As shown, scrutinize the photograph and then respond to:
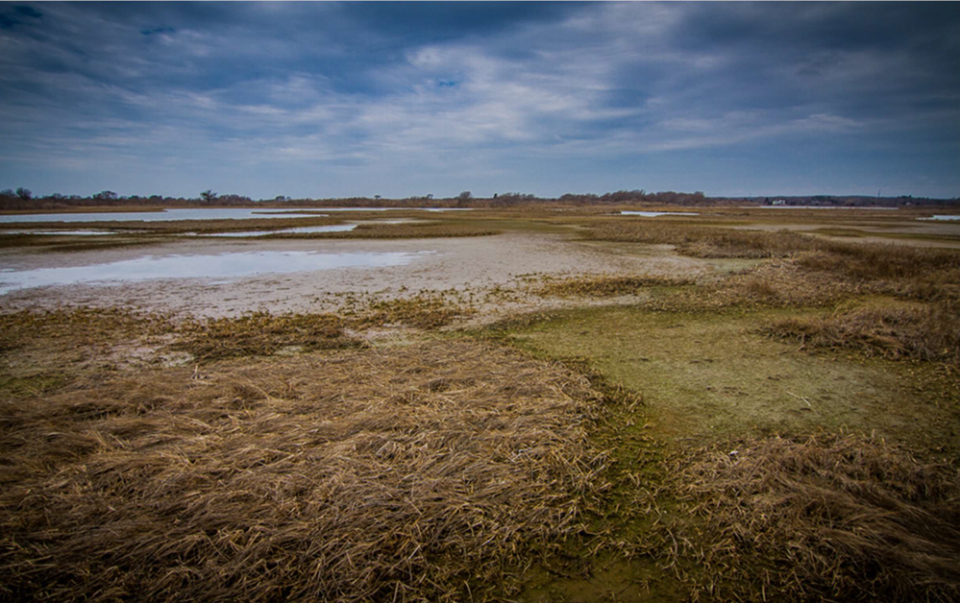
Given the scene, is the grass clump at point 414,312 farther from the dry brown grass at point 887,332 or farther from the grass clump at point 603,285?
the dry brown grass at point 887,332

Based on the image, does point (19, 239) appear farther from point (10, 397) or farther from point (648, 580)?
point (648, 580)

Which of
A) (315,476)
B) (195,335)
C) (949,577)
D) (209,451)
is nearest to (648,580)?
(949,577)

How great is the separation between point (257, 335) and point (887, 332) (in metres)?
12.2

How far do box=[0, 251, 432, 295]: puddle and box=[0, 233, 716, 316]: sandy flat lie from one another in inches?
34.4

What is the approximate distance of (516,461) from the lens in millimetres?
4250

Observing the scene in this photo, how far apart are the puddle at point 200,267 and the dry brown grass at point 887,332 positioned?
14877 mm

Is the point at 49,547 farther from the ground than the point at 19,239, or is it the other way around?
the point at 19,239

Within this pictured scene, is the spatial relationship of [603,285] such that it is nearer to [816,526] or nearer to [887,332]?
[887,332]

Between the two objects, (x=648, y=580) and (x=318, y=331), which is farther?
(x=318, y=331)

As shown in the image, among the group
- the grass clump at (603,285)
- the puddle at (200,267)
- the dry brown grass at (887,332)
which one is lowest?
the dry brown grass at (887,332)

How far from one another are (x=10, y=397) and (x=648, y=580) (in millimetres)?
8020

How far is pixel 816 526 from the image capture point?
3.42 metres

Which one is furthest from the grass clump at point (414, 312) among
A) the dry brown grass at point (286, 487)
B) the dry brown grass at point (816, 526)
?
the dry brown grass at point (816, 526)

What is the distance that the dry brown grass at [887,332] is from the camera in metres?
7.45
